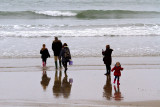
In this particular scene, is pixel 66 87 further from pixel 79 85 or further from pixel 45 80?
pixel 45 80

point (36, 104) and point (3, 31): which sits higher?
point (3, 31)

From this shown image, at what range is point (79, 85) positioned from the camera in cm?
1218

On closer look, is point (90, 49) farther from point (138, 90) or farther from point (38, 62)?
point (138, 90)

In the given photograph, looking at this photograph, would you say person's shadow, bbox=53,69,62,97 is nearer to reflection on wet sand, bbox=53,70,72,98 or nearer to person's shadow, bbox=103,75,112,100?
reflection on wet sand, bbox=53,70,72,98

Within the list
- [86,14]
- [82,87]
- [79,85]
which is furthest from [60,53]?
[86,14]

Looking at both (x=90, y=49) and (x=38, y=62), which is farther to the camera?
(x=90, y=49)

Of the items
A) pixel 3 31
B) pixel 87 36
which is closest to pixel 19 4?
pixel 3 31

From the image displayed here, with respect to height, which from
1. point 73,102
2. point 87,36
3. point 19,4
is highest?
point 19,4

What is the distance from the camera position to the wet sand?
10.4 m

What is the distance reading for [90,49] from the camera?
19.5 m

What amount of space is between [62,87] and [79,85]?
1.87ft

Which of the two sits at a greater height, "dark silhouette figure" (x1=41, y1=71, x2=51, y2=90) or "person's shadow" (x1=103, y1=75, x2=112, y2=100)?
"dark silhouette figure" (x1=41, y1=71, x2=51, y2=90)

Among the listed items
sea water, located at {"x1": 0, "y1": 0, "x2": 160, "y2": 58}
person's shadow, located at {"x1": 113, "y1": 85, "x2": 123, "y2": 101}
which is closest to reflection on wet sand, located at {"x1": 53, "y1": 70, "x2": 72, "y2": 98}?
person's shadow, located at {"x1": 113, "y1": 85, "x2": 123, "y2": 101}

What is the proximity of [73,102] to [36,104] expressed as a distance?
1.04 metres
